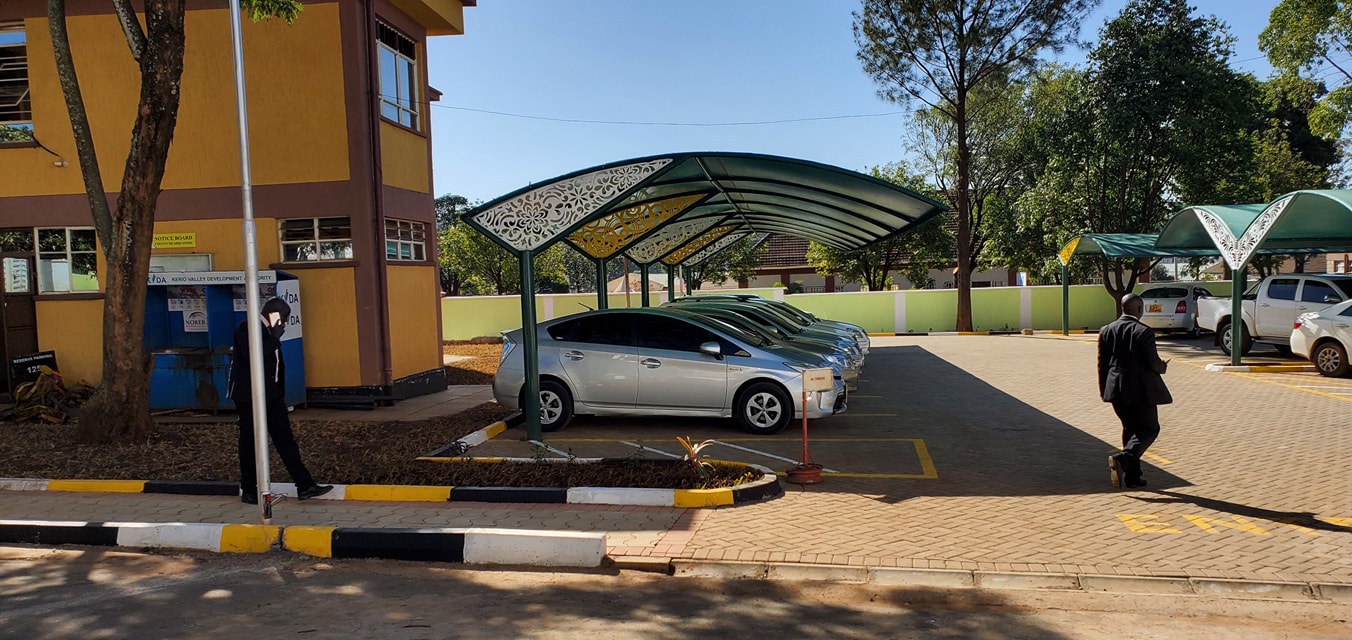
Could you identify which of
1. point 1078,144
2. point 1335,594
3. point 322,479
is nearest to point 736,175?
point 322,479

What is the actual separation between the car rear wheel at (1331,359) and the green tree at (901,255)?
2216 cm

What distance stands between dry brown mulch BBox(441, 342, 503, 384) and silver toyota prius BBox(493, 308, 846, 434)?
339cm

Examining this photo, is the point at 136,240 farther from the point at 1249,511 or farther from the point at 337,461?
the point at 1249,511

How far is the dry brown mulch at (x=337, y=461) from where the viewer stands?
7512 millimetres

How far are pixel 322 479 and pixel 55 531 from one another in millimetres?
1973

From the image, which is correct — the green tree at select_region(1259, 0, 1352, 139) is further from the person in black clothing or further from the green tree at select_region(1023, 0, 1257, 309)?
the person in black clothing

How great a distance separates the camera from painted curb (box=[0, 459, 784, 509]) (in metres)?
6.96

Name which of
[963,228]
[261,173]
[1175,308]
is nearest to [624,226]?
[261,173]

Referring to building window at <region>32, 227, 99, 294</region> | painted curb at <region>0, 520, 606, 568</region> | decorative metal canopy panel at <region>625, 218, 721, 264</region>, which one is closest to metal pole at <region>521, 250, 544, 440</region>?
painted curb at <region>0, 520, 606, 568</region>

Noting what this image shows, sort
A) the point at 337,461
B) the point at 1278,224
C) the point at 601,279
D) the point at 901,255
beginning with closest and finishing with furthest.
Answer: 1. the point at 337,461
2. the point at 601,279
3. the point at 1278,224
4. the point at 901,255

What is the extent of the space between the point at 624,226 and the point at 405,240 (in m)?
3.47

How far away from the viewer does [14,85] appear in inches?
516

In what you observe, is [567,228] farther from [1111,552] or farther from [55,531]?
[1111,552]

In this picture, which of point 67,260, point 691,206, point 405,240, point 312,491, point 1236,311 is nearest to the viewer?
point 312,491
